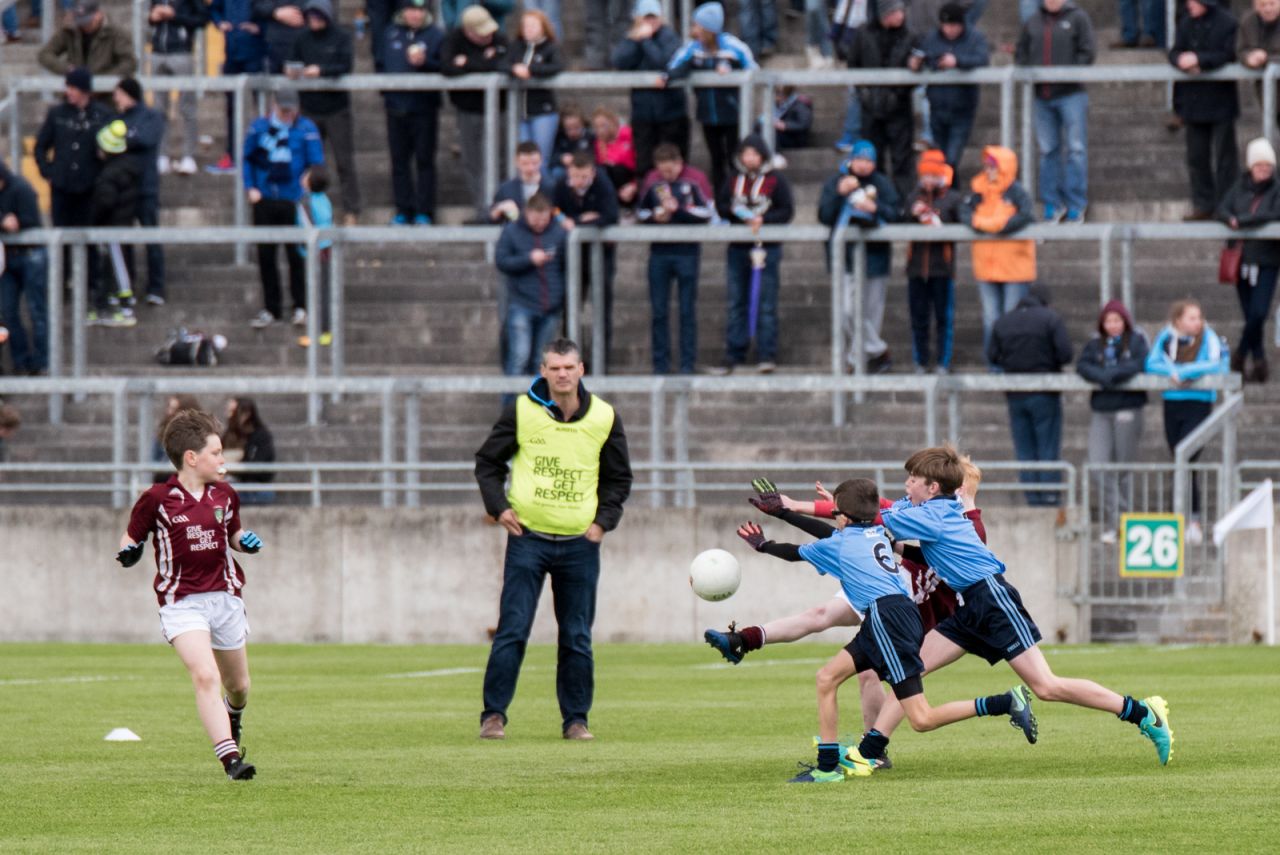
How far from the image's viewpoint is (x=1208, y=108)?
82.9 feet

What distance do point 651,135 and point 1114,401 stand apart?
6217 millimetres

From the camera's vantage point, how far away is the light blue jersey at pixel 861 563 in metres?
11.6

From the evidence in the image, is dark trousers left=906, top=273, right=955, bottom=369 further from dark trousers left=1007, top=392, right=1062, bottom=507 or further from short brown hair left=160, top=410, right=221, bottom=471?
short brown hair left=160, top=410, right=221, bottom=471

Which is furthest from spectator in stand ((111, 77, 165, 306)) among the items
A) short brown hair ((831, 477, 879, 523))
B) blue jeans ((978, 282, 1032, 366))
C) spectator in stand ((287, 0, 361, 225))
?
short brown hair ((831, 477, 879, 523))

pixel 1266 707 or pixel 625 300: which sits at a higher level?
pixel 625 300

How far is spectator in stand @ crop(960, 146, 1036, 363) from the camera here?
23391 mm

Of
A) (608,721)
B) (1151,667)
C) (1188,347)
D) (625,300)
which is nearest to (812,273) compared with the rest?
(625,300)

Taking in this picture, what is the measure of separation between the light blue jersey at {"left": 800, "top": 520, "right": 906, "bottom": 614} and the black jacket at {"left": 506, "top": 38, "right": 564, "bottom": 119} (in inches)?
600

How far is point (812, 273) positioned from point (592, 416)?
12.2 meters

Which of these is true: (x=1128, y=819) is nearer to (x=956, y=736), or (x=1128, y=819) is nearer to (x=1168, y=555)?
(x=956, y=736)

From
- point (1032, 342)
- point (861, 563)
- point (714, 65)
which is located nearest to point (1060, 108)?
point (714, 65)

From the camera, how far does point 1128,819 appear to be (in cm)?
948

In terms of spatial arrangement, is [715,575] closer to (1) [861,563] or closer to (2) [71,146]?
(1) [861,563]

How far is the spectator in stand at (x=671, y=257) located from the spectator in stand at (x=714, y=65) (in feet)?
6.20
